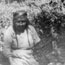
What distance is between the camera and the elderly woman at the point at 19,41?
4410mm

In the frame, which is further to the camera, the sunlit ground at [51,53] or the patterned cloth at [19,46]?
the sunlit ground at [51,53]

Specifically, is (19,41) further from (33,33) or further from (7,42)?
(33,33)

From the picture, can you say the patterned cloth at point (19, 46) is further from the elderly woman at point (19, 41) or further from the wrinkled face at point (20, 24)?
the wrinkled face at point (20, 24)

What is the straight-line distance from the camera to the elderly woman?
4.41 metres

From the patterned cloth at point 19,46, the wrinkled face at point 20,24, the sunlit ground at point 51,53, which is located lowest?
the sunlit ground at point 51,53

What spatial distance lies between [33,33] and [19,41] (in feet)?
1.03

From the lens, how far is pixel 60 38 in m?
6.16

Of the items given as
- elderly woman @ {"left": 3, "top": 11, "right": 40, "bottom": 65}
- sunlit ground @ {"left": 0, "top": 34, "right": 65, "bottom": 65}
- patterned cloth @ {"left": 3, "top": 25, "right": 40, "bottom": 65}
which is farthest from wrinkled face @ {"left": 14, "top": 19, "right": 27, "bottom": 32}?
sunlit ground @ {"left": 0, "top": 34, "right": 65, "bottom": 65}

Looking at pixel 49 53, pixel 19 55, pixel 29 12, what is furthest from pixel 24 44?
pixel 29 12

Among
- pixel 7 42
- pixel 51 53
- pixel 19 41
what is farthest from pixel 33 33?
pixel 51 53

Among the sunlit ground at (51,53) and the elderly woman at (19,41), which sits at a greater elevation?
the elderly woman at (19,41)

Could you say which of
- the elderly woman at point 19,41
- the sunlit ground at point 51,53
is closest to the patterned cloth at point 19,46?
the elderly woman at point 19,41

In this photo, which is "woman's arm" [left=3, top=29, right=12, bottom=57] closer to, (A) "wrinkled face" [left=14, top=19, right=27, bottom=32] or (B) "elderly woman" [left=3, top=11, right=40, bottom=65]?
(B) "elderly woman" [left=3, top=11, right=40, bottom=65]

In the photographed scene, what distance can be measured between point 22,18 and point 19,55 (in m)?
0.65
